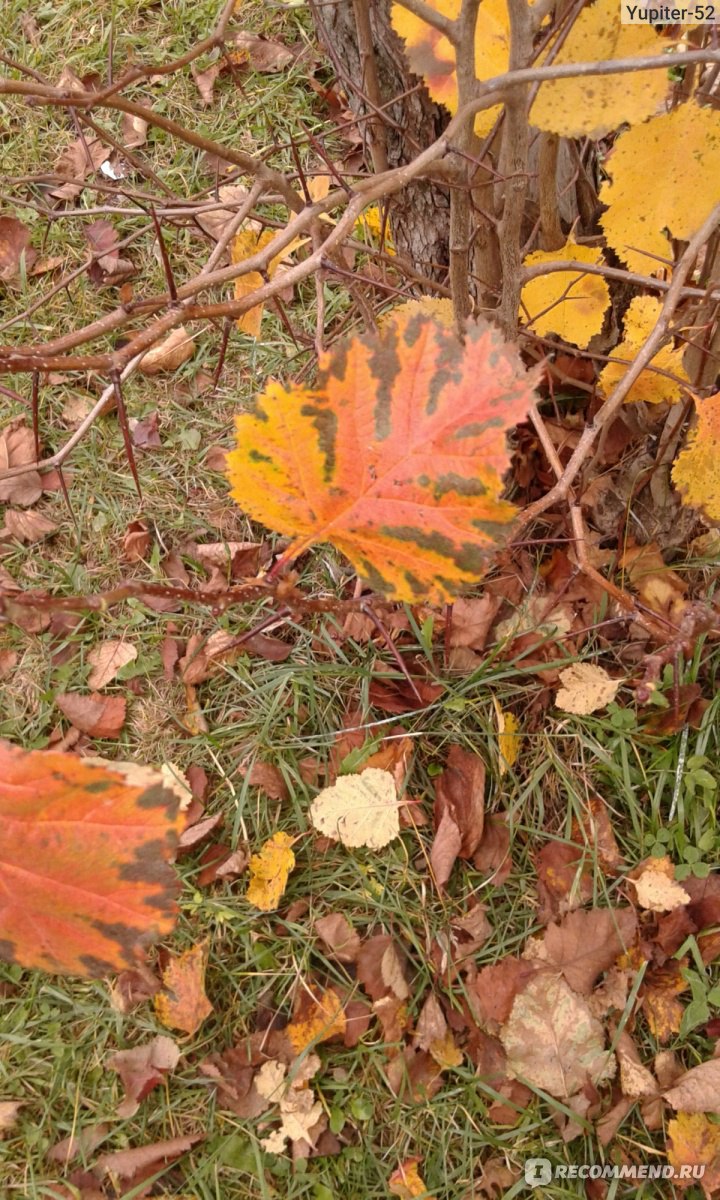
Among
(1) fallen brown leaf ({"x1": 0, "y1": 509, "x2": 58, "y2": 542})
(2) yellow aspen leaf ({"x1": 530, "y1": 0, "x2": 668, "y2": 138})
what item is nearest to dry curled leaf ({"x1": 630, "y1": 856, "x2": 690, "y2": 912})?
(2) yellow aspen leaf ({"x1": 530, "y1": 0, "x2": 668, "y2": 138})

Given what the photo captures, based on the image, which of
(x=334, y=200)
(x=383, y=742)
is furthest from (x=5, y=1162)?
(x=334, y=200)

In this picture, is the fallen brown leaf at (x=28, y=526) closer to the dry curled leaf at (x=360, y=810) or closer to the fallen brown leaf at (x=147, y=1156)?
the dry curled leaf at (x=360, y=810)

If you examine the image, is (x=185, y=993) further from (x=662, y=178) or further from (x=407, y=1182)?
(x=662, y=178)

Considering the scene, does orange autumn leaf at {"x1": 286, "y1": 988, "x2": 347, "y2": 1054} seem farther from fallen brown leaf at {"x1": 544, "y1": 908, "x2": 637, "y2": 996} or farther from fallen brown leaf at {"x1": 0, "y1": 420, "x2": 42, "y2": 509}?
fallen brown leaf at {"x1": 0, "y1": 420, "x2": 42, "y2": 509}

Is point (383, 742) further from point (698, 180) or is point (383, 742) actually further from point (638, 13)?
point (638, 13)

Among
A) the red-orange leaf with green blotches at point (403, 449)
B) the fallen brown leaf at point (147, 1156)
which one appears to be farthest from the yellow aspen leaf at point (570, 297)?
the fallen brown leaf at point (147, 1156)

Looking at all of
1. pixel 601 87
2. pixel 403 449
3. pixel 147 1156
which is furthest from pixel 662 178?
pixel 147 1156
